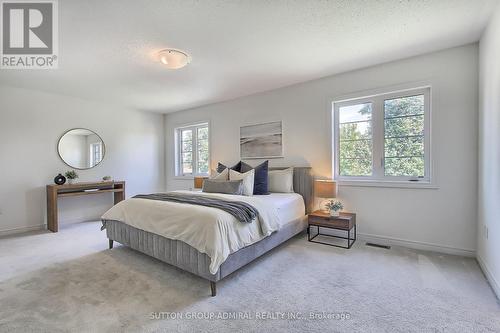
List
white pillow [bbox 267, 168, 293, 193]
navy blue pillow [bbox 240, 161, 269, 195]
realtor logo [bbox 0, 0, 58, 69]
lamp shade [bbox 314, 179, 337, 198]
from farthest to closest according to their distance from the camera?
white pillow [bbox 267, 168, 293, 193], navy blue pillow [bbox 240, 161, 269, 195], lamp shade [bbox 314, 179, 337, 198], realtor logo [bbox 0, 0, 58, 69]

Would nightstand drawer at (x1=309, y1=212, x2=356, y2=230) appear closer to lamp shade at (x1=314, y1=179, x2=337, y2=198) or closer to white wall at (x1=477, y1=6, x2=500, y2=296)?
lamp shade at (x1=314, y1=179, x2=337, y2=198)

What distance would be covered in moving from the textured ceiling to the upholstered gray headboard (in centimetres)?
147

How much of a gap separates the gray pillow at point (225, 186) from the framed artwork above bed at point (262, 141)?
3.83 feet

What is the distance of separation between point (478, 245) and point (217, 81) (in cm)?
394

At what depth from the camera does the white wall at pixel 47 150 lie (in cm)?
382

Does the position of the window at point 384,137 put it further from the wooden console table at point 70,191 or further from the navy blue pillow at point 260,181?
the wooden console table at point 70,191

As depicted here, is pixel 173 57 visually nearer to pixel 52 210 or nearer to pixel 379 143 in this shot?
pixel 379 143

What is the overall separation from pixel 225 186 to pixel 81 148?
3295 mm

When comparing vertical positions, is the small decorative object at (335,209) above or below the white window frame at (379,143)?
below

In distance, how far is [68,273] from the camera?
7.82ft

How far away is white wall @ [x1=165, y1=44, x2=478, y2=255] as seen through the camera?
2.69 metres

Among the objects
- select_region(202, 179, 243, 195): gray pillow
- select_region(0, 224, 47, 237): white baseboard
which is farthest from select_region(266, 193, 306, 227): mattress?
select_region(0, 224, 47, 237): white baseboard

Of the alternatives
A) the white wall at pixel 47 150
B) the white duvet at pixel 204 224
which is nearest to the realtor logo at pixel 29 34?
the white wall at pixel 47 150

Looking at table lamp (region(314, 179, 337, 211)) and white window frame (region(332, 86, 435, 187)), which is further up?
white window frame (region(332, 86, 435, 187))
